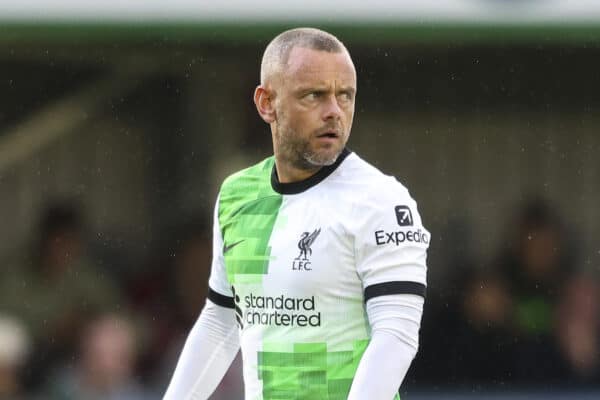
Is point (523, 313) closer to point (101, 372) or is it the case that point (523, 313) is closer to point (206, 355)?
point (101, 372)

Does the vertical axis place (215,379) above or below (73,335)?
above

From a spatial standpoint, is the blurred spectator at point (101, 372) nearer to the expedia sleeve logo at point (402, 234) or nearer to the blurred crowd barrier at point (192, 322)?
the blurred crowd barrier at point (192, 322)

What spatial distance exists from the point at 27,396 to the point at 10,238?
2.03m

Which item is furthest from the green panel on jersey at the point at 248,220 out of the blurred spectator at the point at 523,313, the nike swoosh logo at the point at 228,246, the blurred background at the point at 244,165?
the blurred spectator at the point at 523,313

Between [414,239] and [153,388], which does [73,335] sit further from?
[414,239]

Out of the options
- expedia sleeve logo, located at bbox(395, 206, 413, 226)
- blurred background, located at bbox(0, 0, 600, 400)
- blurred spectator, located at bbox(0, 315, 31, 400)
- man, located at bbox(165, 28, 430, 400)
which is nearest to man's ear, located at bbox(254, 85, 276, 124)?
man, located at bbox(165, 28, 430, 400)

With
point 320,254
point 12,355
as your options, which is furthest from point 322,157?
point 12,355

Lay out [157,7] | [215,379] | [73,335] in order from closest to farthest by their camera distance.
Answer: [215,379]
[157,7]
[73,335]

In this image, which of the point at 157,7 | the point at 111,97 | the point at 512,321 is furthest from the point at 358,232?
the point at 111,97

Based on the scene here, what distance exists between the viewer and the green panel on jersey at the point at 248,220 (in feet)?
14.7

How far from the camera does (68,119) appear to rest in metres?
10.3

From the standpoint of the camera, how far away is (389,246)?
4.19m

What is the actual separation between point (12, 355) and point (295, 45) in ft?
16.5

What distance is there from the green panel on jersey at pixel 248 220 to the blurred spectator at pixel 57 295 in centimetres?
459
